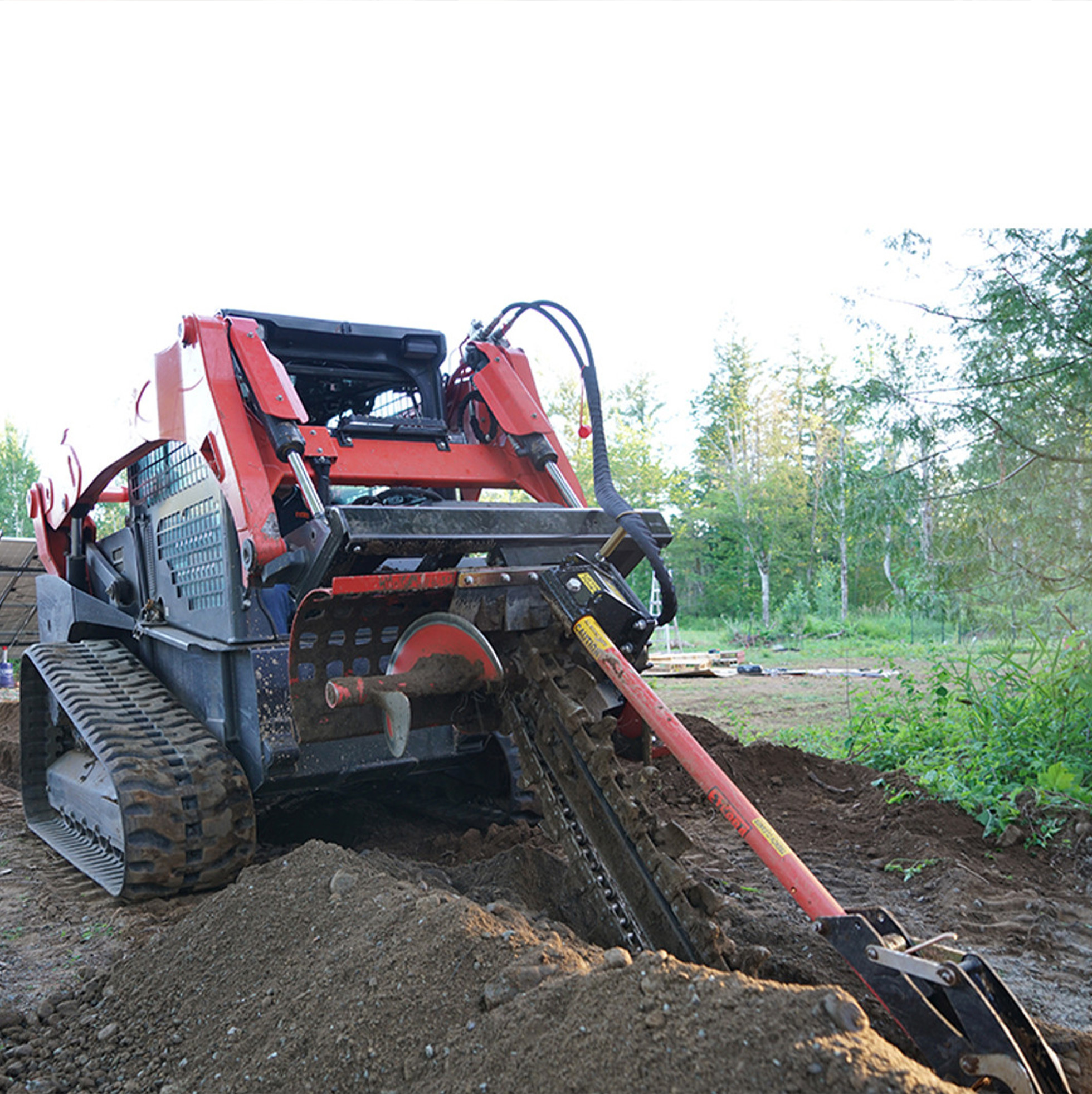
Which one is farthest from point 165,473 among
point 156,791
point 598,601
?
point 598,601

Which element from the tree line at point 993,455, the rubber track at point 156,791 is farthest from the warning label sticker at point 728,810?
the tree line at point 993,455

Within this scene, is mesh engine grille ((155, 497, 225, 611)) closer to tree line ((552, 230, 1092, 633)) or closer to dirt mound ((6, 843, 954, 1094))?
dirt mound ((6, 843, 954, 1094))

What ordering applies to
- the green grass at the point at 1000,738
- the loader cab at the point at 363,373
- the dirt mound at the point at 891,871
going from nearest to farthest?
the dirt mound at the point at 891,871 < the green grass at the point at 1000,738 < the loader cab at the point at 363,373

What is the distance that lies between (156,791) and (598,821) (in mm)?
1796

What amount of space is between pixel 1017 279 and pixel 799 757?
Result: 3.09m

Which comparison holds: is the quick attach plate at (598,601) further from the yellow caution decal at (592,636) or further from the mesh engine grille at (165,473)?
the mesh engine grille at (165,473)

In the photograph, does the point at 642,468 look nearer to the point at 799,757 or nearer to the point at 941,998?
the point at 799,757

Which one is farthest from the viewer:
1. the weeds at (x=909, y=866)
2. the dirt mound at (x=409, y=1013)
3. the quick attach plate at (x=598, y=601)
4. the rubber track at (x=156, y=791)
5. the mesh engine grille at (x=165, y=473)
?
the mesh engine grille at (x=165, y=473)

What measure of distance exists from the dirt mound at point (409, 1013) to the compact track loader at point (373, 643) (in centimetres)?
43

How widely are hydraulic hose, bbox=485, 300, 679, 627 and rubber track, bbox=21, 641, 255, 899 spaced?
1.81 m

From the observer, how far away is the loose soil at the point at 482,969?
1732 mm

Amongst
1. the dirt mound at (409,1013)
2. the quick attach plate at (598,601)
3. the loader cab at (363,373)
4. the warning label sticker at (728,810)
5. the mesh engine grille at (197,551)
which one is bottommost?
the dirt mound at (409,1013)

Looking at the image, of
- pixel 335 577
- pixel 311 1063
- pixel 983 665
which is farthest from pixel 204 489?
pixel 983 665

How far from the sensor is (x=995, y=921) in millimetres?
3328
